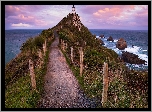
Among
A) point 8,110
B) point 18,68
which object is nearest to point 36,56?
point 18,68

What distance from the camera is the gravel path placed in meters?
9.55

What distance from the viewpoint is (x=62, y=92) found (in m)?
11.3

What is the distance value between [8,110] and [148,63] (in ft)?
14.6

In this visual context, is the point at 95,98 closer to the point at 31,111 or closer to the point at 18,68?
the point at 31,111

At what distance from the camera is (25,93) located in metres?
10.6

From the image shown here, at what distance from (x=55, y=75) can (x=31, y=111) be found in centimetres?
740

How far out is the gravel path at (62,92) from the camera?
955 cm
